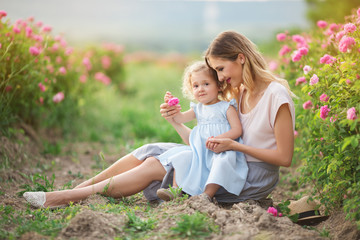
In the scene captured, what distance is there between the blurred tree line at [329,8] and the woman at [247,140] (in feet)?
28.6

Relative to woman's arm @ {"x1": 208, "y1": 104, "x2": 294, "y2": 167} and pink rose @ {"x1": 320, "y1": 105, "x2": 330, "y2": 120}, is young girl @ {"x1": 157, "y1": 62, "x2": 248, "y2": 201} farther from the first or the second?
pink rose @ {"x1": 320, "y1": 105, "x2": 330, "y2": 120}

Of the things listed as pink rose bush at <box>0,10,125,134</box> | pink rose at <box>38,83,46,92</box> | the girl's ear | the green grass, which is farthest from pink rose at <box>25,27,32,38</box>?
the girl's ear

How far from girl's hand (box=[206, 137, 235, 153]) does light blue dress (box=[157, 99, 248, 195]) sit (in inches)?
1.4

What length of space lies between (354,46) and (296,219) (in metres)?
1.13

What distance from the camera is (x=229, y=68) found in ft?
8.79

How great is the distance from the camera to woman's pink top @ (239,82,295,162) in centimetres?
254

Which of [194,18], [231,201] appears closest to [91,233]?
[231,201]

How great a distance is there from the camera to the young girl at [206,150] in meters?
2.51

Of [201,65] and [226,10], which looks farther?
[226,10]

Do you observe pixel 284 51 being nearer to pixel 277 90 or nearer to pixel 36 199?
pixel 277 90

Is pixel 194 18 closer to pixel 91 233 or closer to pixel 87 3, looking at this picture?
pixel 87 3

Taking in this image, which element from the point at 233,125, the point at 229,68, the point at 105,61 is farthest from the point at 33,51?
the point at 105,61

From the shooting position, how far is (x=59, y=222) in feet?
7.16

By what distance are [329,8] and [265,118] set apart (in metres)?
11.1
